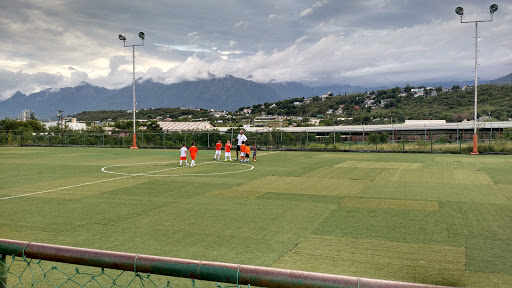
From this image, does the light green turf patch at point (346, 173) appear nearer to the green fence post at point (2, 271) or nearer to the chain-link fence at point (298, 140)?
the chain-link fence at point (298, 140)

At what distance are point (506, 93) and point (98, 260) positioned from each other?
4031 inches

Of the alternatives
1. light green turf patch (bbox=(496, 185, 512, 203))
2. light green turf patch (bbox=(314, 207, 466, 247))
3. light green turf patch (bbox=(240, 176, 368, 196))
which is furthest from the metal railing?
light green turf patch (bbox=(496, 185, 512, 203))

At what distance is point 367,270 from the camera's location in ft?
26.1

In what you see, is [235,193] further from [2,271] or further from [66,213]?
[2,271]

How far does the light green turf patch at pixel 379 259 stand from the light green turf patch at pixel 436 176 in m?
11.6

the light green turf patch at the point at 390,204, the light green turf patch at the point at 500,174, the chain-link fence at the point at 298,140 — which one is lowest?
the light green turf patch at the point at 390,204

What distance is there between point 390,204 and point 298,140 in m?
32.7

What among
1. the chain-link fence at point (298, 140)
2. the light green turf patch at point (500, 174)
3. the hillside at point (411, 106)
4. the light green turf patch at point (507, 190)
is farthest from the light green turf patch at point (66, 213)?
the hillside at point (411, 106)

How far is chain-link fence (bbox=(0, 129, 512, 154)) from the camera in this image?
132ft

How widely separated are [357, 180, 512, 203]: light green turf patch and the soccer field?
0.12ft


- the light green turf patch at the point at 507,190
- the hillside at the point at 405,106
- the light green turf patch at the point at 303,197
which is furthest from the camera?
the hillside at the point at 405,106

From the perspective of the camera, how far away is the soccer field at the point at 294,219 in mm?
8552

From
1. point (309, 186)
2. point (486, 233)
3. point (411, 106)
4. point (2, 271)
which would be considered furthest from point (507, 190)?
point (411, 106)

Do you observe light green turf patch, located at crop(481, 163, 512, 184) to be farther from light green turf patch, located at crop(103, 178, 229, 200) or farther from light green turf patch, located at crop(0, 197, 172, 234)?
light green turf patch, located at crop(0, 197, 172, 234)
